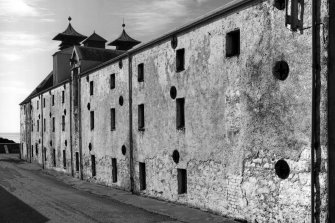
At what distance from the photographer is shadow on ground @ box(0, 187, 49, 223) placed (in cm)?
1641

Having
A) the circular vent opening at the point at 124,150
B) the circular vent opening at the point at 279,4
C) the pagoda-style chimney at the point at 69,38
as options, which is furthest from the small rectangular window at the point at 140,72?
the pagoda-style chimney at the point at 69,38

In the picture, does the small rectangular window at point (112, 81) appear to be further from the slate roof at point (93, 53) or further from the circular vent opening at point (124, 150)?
the slate roof at point (93, 53)

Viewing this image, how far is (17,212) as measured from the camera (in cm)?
1802

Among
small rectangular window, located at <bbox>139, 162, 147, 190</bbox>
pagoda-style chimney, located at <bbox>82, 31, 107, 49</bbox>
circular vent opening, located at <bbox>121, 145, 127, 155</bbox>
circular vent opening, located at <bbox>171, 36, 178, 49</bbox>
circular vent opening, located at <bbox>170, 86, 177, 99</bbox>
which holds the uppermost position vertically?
pagoda-style chimney, located at <bbox>82, 31, 107, 49</bbox>

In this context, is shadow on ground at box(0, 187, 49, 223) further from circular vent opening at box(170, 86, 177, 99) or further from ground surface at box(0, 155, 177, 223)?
circular vent opening at box(170, 86, 177, 99)

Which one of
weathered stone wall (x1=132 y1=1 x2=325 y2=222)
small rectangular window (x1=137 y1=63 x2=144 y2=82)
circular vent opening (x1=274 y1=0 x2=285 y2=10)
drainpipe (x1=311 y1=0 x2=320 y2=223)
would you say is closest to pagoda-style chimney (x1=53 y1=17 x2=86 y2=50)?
small rectangular window (x1=137 y1=63 x2=144 y2=82)

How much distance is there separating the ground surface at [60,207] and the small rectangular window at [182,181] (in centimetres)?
211

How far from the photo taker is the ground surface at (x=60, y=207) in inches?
652

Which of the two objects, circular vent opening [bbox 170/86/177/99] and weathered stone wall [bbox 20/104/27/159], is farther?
weathered stone wall [bbox 20/104/27/159]

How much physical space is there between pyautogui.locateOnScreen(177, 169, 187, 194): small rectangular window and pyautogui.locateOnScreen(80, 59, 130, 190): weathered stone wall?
5667mm

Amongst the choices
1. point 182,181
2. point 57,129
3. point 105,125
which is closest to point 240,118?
point 182,181

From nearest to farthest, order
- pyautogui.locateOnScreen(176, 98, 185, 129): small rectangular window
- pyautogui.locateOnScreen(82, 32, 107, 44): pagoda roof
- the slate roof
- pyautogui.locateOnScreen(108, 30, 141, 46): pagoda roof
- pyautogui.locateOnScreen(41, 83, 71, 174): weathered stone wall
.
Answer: pyautogui.locateOnScreen(176, 98, 185, 129): small rectangular window, the slate roof, pyautogui.locateOnScreen(41, 83, 71, 174): weathered stone wall, pyautogui.locateOnScreen(82, 32, 107, 44): pagoda roof, pyautogui.locateOnScreen(108, 30, 141, 46): pagoda roof

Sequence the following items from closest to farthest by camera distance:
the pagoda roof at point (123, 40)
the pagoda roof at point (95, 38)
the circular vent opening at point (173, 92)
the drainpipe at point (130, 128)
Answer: the circular vent opening at point (173, 92) < the drainpipe at point (130, 128) < the pagoda roof at point (95, 38) < the pagoda roof at point (123, 40)

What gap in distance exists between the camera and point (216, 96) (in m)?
16.3
